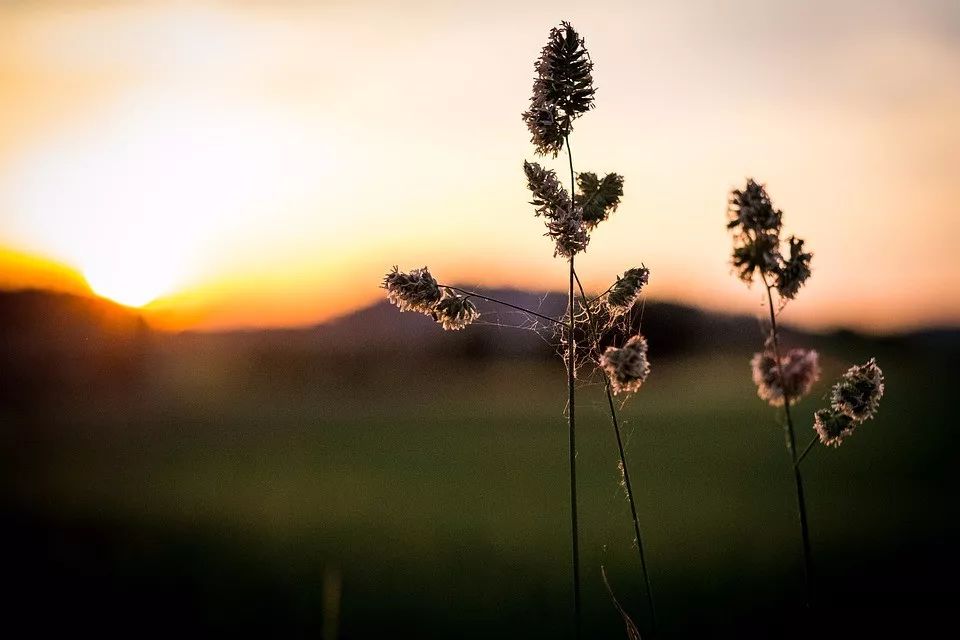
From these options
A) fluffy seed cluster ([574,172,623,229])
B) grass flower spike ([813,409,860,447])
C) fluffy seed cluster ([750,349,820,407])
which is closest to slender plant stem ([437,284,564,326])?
fluffy seed cluster ([574,172,623,229])

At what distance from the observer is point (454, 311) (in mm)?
3475

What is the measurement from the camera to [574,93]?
3.42m

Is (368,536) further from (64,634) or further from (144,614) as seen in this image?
(64,634)

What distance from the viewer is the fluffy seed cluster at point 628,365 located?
10.2 feet

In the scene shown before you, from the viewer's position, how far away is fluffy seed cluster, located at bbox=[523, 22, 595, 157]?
3371 mm

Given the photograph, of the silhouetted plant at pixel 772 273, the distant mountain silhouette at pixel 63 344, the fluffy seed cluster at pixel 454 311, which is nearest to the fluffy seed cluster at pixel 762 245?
the silhouetted plant at pixel 772 273

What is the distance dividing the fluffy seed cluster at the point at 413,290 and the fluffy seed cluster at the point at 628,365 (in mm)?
815

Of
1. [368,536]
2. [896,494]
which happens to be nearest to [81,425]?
[368,536]

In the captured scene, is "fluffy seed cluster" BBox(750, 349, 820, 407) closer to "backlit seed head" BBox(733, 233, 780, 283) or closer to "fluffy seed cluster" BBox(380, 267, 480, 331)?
"backlit seed head" BBox(733, 233, 780, 283)

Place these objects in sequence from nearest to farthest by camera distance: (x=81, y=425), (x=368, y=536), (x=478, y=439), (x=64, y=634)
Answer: (x=64, y=634) < (x=368, y=536) < (x=478, y=439) < (x=81, y=425)

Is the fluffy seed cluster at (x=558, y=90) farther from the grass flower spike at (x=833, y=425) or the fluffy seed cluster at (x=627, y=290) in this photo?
the grass flower spike at (x=833, y=425)

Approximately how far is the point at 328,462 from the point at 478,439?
632 cm

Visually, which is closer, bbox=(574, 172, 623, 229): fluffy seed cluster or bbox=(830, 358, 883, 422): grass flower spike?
bbox=(830, 358, 883, 422): grass flower spike

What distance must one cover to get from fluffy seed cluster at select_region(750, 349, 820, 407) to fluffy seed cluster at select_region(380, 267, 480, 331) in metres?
1.24
